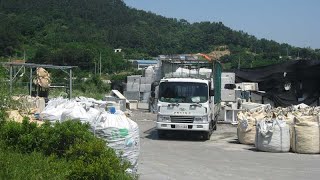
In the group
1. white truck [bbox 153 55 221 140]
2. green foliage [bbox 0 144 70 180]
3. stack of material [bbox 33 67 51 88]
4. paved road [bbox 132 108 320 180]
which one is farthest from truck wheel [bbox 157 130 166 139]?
green foliage [bbox 0 144 70 180]

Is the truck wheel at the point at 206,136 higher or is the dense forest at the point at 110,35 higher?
the dense forest at the point at 110,35

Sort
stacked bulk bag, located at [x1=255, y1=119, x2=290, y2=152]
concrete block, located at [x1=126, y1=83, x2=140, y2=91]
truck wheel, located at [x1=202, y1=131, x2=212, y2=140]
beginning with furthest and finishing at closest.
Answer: concrete block, located at [x1=126, y1=83, x2=140, y2=91], truck wheel, located at [x1=202, y1=131, x2=212, y2=140], stacked bulk bag, located at [x1=255, y1=119, x2=290, y2=152]

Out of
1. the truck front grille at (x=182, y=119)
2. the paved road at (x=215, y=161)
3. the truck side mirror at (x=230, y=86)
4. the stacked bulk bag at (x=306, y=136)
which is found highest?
the truck side mirror at (x=230, y=86)

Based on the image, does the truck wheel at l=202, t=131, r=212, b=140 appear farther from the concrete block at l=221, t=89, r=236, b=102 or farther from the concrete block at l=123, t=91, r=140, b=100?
the concrete block at l=123, t=91, r=140, b=100

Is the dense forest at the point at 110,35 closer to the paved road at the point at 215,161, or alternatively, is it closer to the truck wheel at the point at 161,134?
the truck wheel at the point at 161,134

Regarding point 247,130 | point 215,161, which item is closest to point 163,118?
point 247,130

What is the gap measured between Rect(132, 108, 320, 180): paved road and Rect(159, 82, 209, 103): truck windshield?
1547 mm

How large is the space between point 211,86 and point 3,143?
12.4 metres

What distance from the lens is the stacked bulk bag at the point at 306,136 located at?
15320 mm

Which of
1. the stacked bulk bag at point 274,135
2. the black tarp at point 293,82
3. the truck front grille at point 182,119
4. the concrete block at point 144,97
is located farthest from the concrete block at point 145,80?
the stacked bulk bag at point 274,135

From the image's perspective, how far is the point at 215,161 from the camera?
1366cm

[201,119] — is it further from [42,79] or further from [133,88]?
[133,88]

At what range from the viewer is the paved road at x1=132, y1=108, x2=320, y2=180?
37.1ft

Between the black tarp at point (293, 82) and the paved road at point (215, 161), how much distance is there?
977 centimetres
